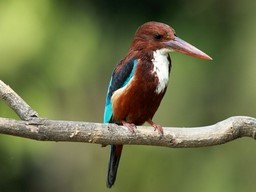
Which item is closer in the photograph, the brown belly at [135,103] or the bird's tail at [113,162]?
the brown belly at [135,103]

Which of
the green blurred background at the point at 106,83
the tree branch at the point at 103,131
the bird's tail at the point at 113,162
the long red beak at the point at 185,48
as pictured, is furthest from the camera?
the green blurred background at the point at 106,83

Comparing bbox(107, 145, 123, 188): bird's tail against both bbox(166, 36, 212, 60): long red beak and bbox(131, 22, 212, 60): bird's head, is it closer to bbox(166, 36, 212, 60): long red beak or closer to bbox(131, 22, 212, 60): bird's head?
bbox(131, 22, 212, 60): bird's head

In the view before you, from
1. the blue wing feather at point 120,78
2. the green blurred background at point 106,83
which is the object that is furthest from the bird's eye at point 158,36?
the green blurred background at point 106,83

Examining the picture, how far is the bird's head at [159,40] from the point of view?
13.0 feet

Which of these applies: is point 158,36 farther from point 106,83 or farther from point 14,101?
point 106,83

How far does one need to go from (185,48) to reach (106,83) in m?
2.48

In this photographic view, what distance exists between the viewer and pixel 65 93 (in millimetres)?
6121

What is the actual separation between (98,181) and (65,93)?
74cm

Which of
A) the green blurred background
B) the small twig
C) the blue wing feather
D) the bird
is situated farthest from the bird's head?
the green blurred background

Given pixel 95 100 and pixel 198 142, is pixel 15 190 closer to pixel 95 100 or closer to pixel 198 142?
pixel 95 100

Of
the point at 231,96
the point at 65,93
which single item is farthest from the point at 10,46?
the point at 231,96

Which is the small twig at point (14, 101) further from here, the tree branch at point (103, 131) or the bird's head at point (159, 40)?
the bird's head at point (159, 40)

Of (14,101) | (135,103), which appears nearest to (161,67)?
(135,103)

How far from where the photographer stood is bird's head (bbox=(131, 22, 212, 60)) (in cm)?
397
